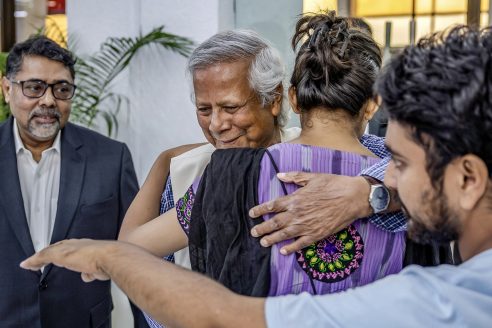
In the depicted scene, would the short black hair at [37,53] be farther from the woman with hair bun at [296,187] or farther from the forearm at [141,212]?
the woman with hair bun at [296,187]

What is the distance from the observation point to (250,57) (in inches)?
96.9

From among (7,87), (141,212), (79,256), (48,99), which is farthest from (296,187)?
(7,87)

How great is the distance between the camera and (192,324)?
1.47m

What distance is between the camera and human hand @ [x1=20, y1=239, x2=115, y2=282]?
5.57ft

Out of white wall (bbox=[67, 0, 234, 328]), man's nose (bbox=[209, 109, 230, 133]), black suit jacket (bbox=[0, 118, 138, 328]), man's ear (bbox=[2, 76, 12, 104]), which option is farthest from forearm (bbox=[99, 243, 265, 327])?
white wall (bbox=[67, 0, 234, 328])

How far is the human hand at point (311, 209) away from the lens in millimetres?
1831

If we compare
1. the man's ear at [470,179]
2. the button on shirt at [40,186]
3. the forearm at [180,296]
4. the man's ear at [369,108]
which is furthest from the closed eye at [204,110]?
the button on shirt at [40,186]

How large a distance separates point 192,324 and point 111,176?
240 centimetres

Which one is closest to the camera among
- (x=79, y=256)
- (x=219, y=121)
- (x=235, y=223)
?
(x=79, y=256)

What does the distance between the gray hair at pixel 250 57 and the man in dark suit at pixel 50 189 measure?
142 centimetres

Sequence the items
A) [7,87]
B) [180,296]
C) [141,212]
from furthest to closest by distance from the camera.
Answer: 1. [7,87]
2. [141,212]
3. [180,296]

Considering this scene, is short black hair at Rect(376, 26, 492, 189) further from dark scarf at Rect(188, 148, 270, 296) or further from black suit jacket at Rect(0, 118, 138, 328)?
black suit jacket at Rect(0, 118, 138, 328)

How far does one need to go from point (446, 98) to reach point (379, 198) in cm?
54

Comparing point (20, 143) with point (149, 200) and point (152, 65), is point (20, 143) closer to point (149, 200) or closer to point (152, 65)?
point (149, 200)
